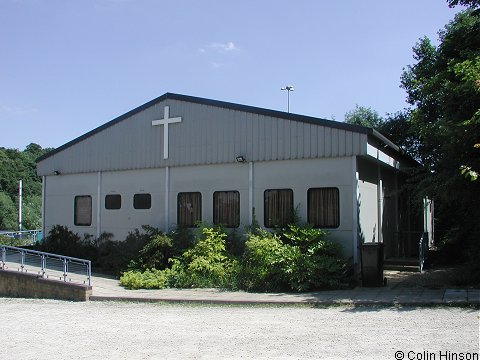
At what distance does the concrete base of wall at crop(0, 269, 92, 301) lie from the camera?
13148 millimetres

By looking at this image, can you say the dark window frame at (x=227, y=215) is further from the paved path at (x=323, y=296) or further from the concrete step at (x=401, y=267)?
the concrete step at (x=401, y=267)

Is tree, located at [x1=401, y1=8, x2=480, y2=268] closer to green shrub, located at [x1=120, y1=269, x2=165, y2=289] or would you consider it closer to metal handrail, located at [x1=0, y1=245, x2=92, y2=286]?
green shrub, located at [x1=120, y1=269, x2=165, y2=289]

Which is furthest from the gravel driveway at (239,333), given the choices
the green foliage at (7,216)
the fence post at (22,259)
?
the green foliage at (7,216)

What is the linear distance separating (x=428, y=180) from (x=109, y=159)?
11.4 m

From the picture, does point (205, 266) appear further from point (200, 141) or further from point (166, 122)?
point (166, 122)

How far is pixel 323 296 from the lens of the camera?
11.6 metres

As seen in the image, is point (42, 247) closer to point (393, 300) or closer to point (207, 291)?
point (207, 291)

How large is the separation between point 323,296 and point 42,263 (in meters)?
7.99

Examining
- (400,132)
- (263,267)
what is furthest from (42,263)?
(400,132)

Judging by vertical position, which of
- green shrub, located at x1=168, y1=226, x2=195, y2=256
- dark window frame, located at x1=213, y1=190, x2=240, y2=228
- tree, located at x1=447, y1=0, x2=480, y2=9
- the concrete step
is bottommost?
the concrete step

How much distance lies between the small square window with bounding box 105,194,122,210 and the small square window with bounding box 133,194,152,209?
73 centimetres

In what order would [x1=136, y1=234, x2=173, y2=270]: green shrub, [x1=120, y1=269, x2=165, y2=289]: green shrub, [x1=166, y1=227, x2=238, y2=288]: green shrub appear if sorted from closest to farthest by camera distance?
[x1=166, y1=227, x2=238, y2=288]: green shrub < [x1=120, y1=269, x2=165, y2=289]: green shrub < [x1=136, y1=234, x2=173, y2=270]: green shrub

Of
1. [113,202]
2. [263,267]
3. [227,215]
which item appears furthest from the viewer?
[113,202]

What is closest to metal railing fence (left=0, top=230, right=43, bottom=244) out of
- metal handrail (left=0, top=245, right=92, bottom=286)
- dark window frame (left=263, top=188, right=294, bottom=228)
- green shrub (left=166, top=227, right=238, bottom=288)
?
metal handrail (left=0, top=245, right=92, bottom=286)
